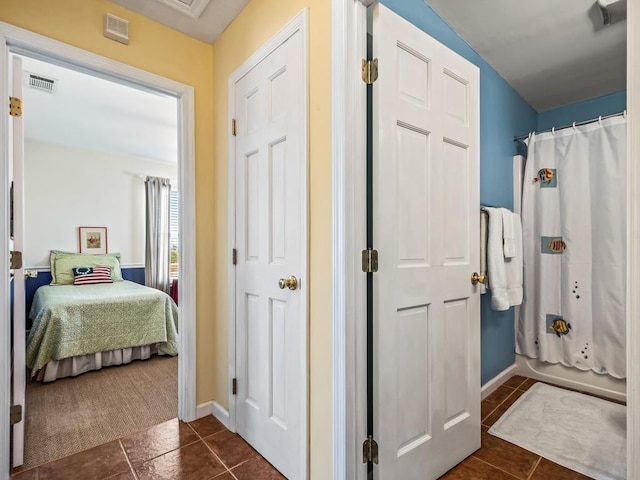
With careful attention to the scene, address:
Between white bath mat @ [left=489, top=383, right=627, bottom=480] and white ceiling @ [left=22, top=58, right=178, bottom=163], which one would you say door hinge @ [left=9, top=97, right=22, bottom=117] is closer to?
white ceiling @ [left=22, top=58, right=178, bottom=163]

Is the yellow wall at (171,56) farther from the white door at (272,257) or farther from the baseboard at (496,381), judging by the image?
the baseboard at (496,381)

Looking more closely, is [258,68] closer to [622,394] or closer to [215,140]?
[215,140]

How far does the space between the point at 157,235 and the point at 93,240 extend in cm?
88

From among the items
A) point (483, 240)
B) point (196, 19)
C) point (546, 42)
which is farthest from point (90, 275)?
point (546, 42)

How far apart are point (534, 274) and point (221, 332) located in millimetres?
2583

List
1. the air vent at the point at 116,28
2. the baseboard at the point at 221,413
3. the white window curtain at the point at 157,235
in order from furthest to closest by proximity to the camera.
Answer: the white window curtain at the point at 157,235, the baseboard at the point at 221,413, the air vent at the point at 116,28

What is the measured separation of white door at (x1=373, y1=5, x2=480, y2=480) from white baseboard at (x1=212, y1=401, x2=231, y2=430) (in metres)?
1.07

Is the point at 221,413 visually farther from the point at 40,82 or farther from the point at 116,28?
the point at 40,82

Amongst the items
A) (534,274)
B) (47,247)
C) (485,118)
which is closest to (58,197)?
(47,247)

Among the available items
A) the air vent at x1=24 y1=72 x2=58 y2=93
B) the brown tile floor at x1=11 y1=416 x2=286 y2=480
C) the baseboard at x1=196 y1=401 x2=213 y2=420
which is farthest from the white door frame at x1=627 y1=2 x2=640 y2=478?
the air vent at x1=24 y1=72 x2=58 y2=93

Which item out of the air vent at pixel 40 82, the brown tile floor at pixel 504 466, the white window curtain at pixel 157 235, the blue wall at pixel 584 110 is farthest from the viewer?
the white window curtain at pixel 157 235

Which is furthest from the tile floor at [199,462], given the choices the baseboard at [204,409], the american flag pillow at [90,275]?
the american flag pillow at [90,275]

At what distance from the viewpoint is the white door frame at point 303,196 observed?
1424mm

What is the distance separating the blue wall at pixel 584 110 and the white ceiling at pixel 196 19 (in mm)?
3044
